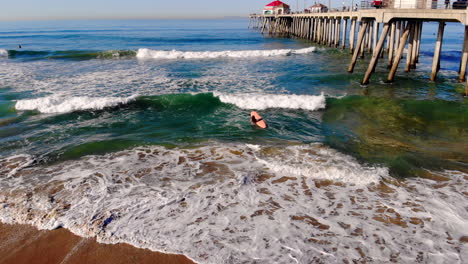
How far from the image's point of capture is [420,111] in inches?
467

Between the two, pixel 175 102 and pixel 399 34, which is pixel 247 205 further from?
pixel 399 34

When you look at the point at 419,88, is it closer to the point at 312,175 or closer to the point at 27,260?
the point at 312,175

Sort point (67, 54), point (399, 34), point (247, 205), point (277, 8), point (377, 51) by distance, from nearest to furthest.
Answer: point (247, 205) → point (377, 51) → point (399, 34) → point (67, 54) → point (277, 8)

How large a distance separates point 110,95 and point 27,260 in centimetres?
1076

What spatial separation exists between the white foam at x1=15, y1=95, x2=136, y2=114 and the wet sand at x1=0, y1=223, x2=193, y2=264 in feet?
26.6

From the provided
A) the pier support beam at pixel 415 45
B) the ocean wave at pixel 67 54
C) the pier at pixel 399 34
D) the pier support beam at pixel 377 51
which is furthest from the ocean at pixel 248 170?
the ocean wave at pixel 67 54

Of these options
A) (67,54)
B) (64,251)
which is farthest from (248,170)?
(67,54)

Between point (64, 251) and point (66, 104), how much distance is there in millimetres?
9302

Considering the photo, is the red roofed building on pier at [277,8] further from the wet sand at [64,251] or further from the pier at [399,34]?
the wet sand at [64,251]

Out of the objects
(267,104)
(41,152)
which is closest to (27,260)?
(41,152)

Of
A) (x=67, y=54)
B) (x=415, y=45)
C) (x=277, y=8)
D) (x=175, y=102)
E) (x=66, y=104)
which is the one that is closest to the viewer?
(x=66, y=104)

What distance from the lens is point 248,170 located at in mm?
7047

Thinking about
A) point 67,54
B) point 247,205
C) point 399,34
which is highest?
point 399,34

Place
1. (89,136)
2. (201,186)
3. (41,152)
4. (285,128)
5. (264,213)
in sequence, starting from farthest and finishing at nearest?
(285,128) → (89,136) → (41,152) → (201,186) → (264,213)
